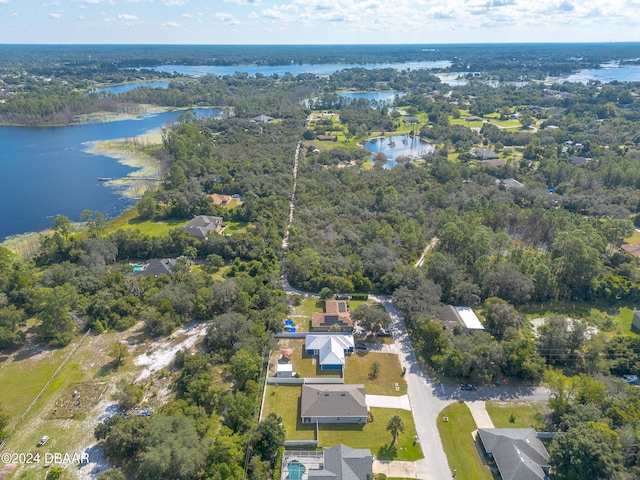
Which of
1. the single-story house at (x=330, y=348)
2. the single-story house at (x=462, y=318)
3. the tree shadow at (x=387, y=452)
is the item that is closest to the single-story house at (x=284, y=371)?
the single-story house at (x=330, y=348)

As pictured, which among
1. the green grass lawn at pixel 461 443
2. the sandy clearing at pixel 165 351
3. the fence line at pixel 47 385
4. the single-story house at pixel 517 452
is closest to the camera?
the single-story house at pixel 517 452

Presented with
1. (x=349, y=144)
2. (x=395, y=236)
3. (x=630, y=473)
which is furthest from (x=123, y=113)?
(x=630, y=473)

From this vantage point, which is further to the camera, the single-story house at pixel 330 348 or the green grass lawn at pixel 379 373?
the single-story house at pixel 330 348

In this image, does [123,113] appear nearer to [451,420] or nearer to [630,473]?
[451,420]

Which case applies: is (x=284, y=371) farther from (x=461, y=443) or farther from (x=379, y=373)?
(x=461, y=443)

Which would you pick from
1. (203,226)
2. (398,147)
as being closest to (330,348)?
(203,226)

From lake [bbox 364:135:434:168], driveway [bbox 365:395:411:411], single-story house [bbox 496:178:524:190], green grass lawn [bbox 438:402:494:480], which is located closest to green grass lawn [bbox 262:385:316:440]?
driveway [bbox 365:395:411:411]

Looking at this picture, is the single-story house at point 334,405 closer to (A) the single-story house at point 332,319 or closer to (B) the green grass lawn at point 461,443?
(B) the green grass lawn at point 461,443
